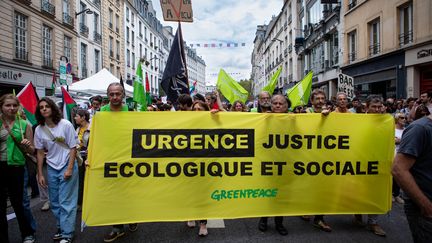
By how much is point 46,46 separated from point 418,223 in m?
22.9

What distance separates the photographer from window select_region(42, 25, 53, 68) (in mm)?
20156

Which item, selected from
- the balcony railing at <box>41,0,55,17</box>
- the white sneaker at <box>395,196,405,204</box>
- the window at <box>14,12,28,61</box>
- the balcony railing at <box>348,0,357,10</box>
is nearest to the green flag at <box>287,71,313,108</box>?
the white sneaker at <box>395,196,405,204</box>

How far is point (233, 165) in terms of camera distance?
3.91 meters

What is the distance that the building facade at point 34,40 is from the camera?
16.7 metres

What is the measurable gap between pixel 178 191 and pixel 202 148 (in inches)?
23.0

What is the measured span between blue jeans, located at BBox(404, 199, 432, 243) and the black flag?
14.4ft

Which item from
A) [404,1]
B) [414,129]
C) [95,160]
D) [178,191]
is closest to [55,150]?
[95,160]

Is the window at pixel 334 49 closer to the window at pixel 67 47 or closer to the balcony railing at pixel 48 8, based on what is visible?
the balcony railing at pixel 48 8

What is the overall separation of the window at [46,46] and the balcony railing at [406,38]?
1990 cm

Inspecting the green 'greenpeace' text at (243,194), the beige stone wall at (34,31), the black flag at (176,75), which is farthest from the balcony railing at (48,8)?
the green 'greenpeace' text at (243,194)

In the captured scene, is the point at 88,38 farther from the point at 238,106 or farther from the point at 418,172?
the point at 418,172

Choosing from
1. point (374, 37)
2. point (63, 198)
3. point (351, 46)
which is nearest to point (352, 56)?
point (351, 46)

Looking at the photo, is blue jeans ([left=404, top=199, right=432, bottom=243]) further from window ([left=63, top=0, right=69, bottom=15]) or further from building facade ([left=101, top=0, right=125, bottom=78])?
building facade ([left=101, top=0, right=125, bottom=78])

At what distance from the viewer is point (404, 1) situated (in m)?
13.7
